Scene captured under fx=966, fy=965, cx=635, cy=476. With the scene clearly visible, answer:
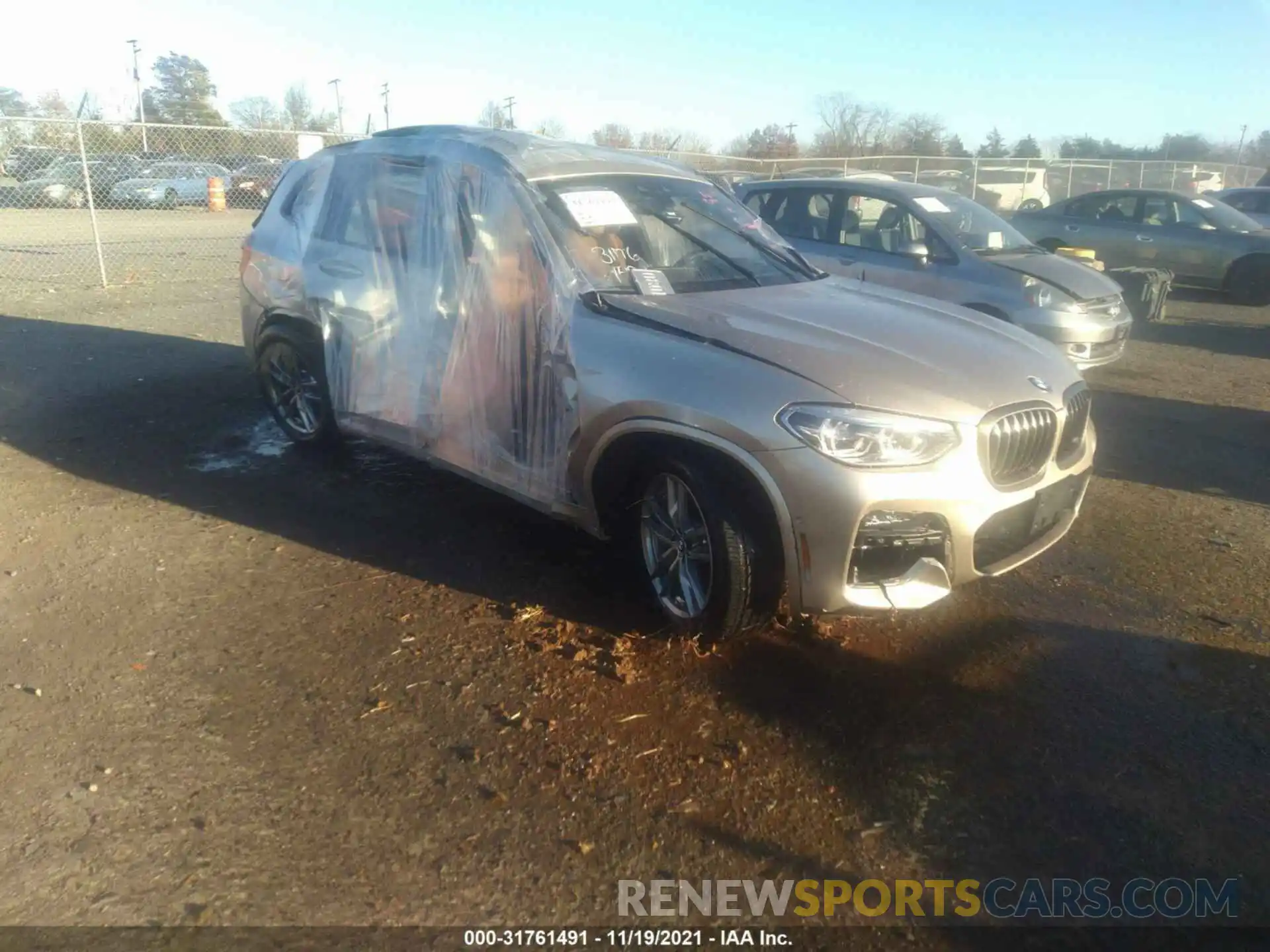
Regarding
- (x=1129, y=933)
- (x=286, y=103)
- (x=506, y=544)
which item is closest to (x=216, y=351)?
(x=506, y=544)

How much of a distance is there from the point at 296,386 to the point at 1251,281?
495 inches

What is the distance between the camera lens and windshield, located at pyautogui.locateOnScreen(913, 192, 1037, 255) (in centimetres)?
802

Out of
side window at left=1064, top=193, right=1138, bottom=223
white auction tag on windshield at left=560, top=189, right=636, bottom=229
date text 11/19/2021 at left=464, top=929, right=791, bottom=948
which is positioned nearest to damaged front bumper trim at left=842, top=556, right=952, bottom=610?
date text 11/19/2021 at left=464, top=929, right=791, bottom=948

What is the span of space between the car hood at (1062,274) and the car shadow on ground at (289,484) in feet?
16.1

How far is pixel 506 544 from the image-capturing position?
4.72m

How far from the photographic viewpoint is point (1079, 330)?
7633 mm

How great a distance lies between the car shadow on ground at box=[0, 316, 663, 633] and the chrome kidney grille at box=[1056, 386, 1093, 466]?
1.75 meters

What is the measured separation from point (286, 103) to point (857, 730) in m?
54.4

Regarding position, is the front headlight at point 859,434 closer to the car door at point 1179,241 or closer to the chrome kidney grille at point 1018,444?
the chrome kidney grille at point 1018,444

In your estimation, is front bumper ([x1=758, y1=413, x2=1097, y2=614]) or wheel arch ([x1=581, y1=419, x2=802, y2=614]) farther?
wheel arch ([x1=581, y1=419, x2=802, y2=614])

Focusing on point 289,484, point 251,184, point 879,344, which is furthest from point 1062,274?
point 251,184

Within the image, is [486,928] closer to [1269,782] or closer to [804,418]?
[804,418]

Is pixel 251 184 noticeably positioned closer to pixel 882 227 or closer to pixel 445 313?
pixel 882 227

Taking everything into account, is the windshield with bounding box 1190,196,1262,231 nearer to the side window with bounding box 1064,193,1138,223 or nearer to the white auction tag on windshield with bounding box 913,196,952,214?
the side window with bounding box 1064,193,1138,223
